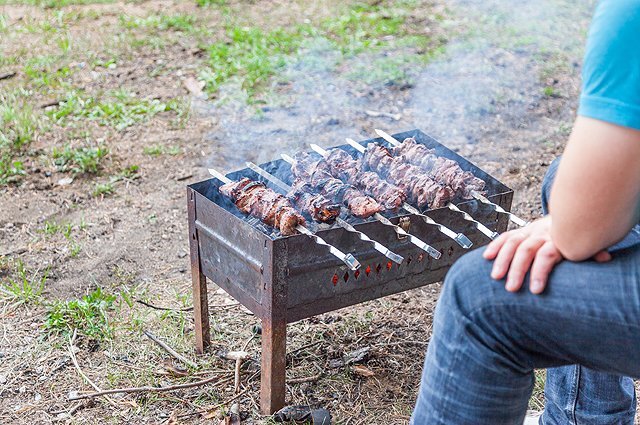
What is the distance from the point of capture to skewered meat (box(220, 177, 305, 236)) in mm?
3238

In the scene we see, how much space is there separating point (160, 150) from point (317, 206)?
3157 mm

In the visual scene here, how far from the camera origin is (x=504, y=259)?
206 cm

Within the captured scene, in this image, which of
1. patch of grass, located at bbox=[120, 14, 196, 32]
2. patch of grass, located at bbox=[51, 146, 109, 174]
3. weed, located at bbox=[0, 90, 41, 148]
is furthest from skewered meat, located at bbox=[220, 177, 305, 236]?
patch of grass, located at bbox=[120, 14, 196, 32]

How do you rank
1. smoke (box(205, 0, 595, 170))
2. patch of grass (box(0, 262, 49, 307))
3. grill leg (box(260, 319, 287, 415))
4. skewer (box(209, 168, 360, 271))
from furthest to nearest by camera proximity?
1. smoke (box(205, 0, 595, 170))
2. patch of grass (box(0, 262, 49, 307))
3. grill leg (box(260, 319, 287, 415))
4. skewer (box(209, 168, 360, 271))

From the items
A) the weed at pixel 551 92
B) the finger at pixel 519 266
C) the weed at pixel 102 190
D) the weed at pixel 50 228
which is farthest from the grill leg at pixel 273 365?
the weed at pixel 551 92

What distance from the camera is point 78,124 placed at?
6484mm

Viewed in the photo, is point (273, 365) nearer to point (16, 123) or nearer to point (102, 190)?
point (102, 190)

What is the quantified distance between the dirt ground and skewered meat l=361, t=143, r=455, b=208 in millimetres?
957

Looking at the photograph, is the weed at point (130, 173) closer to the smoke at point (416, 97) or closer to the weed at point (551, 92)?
the smoke at point (416, 97)

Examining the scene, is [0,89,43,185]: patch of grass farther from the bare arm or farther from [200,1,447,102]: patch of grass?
the bare arm

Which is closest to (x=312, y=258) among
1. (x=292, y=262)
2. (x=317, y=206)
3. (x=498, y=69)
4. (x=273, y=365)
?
(x=292, y=262)

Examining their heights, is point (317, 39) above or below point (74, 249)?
above

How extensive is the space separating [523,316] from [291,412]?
5.70 feet

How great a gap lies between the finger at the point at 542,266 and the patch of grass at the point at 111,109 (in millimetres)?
5073
